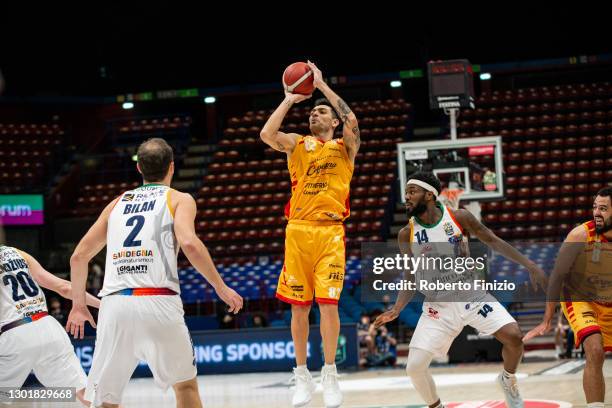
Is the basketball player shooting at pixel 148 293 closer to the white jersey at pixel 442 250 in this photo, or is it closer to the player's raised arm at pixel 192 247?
the player's raised arm at pixel 192 247

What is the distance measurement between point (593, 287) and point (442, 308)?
1123mm

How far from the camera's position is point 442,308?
671 centimetres

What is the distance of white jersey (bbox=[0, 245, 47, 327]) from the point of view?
6.62 m

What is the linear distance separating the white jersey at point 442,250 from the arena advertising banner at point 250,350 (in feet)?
25.7

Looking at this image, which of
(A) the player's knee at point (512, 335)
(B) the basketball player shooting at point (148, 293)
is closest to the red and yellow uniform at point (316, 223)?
(A) the player's knee at point (512, 335)

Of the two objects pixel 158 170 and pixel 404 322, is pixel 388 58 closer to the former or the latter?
pixel 404 322

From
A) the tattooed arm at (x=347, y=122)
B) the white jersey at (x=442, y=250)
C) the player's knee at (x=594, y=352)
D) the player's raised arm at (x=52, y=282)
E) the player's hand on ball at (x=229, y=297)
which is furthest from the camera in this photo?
the tattooed arm at (x=347, y=122)

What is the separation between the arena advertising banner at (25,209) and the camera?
74.5 feet

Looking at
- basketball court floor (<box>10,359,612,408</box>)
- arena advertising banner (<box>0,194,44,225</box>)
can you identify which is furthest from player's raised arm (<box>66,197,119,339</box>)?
arena advertising banner (<box>0,194,44,225</box>)

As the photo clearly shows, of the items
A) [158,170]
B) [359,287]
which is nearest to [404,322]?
[359,287]

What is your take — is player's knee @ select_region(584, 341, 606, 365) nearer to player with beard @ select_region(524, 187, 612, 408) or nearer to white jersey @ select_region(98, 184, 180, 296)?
player with beard @ select_region(524, 187, 612, 408)

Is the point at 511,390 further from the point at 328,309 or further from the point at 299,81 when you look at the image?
the point at 299,81

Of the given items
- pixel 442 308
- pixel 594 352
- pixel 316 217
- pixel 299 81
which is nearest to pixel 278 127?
pixel 299 81

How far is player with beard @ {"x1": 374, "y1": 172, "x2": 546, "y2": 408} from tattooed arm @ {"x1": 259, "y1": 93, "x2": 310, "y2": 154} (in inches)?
42.8
